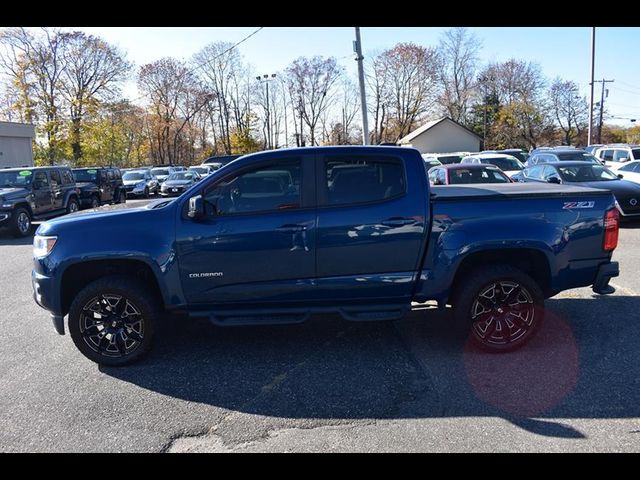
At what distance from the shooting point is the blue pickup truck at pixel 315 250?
393 centimetres

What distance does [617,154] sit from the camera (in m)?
19.8

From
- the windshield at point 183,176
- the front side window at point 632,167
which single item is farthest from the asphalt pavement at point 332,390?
the windshield at point 183,176

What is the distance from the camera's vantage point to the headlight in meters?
3.94

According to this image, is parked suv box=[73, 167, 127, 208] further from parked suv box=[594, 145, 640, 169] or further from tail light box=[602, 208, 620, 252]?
parked suv box=[594, 145, 640, 169]

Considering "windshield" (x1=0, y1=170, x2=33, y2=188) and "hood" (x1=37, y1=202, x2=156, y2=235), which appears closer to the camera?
"hood" (x1=37, y1=202, x2=156, y2=235)

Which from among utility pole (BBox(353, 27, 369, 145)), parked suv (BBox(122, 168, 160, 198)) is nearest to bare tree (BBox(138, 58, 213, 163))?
parked suv (BBox(122, 168, 160, 198))

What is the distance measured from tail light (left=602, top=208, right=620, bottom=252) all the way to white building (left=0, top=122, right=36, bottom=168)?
3272cm

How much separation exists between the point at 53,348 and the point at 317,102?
65754mm

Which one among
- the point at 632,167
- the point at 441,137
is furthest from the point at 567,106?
the point at 632,167

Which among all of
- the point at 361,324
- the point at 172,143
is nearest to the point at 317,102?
the point at 172,143

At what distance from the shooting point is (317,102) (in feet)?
218

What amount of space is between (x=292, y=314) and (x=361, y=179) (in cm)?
142

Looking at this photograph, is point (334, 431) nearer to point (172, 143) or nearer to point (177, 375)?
point (177, 375)
